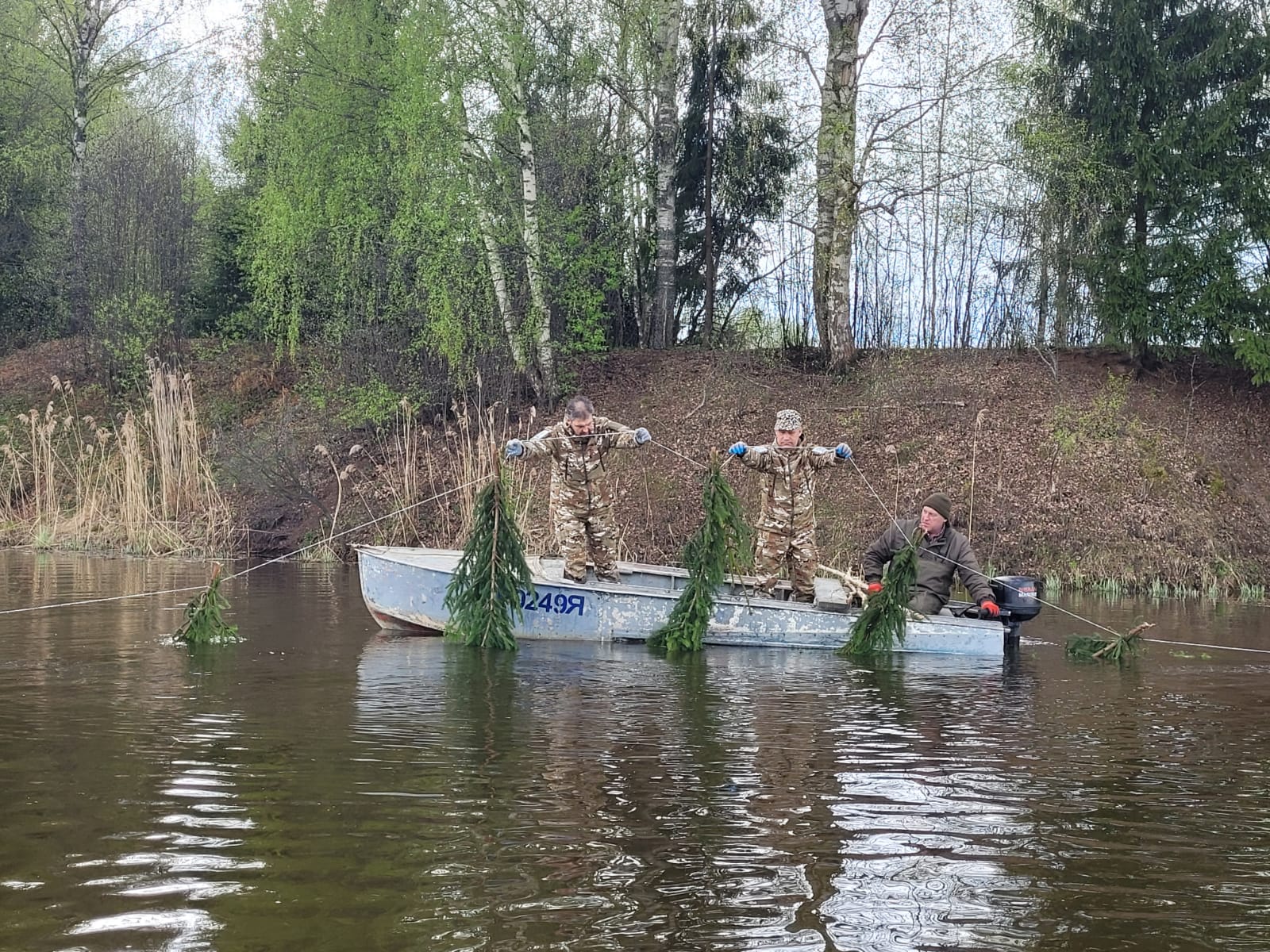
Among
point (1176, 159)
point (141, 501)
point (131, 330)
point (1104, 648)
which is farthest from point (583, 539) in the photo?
point (131, 330)

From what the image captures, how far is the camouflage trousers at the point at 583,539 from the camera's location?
12.1 m

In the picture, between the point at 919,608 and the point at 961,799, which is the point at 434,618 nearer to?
Result: the point at 919,608

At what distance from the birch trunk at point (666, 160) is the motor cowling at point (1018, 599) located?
13669 millimetres

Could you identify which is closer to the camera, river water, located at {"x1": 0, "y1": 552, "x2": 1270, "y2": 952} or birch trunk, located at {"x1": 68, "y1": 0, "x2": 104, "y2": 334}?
river water, located at {"x1": 0, "y1": 552, "x2": 1270, "y2": 952}

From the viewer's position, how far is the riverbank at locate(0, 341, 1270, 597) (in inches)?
722

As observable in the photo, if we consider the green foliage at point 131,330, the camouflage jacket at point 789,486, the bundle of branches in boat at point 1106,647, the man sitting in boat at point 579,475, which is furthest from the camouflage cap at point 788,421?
the green foliage at point 131,330

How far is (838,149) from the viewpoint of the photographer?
21.8 m

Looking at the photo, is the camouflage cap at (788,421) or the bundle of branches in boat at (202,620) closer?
the bundle of branches in boat at (202,620)

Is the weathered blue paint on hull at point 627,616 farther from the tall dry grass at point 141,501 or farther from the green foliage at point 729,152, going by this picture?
the green foliage at point 729,152

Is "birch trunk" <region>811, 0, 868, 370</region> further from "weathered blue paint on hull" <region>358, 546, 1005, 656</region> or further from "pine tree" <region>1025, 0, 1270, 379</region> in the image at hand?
"weathered blue paint on hull" <region>358, 546, 1005, 656</region>

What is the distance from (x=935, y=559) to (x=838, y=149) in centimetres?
1125

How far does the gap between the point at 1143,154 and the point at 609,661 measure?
543 inches

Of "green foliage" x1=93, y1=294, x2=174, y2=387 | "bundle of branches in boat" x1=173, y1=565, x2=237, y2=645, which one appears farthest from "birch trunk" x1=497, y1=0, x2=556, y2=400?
"bundle of branches in boat" x1=173, y1=565, x2=237, y2=645

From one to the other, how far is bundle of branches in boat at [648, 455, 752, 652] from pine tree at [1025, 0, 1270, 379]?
11.6 m
